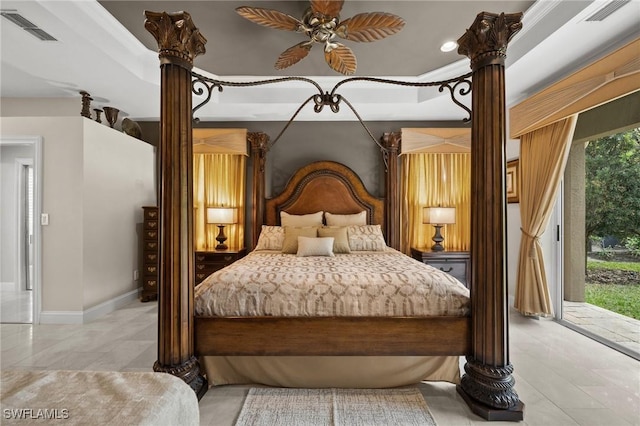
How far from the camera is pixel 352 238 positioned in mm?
3719

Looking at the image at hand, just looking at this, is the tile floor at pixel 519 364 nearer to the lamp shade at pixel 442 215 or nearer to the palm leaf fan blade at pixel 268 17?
the lamp shade at pixel 442 215

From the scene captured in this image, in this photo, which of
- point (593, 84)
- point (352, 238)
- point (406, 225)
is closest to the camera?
point (593, 84)

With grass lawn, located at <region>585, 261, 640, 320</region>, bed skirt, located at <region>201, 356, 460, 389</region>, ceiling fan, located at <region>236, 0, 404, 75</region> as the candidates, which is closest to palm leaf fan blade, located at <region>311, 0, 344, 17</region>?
ceiling fan, located at <region>236, 0, 404, 75</region>

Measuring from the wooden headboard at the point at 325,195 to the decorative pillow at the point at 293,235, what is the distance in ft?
2.12

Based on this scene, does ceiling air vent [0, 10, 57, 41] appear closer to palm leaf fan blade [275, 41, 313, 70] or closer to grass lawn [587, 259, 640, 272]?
palm leaf fan blade [275, 41, 313, 70]

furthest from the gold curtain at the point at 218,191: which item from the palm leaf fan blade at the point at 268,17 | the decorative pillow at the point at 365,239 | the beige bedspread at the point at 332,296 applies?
the palm leaf fan blade at the point at 268,17

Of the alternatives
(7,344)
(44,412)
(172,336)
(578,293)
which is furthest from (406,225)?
(7,344)

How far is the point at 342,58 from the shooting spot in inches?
98.1

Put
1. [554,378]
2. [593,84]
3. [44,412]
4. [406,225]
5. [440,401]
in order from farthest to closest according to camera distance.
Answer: [406,225] < [593,84] < [554,378] < [440,401] < [44,412]

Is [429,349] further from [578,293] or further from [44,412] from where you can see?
[578,293]

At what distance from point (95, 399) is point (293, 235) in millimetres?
2689

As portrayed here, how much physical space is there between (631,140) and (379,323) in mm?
3031

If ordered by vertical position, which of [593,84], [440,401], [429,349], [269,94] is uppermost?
[269,94]

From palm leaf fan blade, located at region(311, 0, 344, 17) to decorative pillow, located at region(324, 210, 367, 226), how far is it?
2.51 meters
